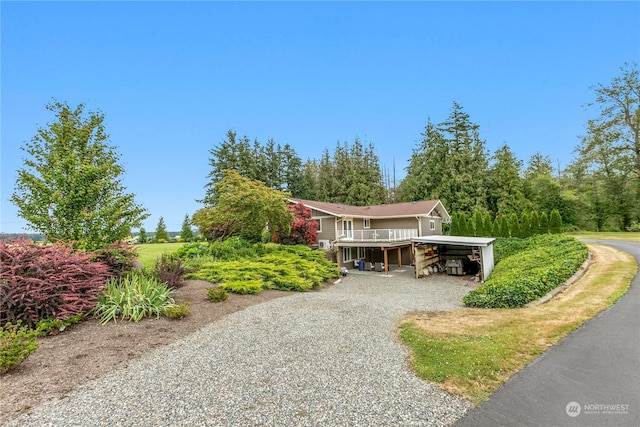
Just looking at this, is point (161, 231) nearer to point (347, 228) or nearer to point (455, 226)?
point (347, 228)

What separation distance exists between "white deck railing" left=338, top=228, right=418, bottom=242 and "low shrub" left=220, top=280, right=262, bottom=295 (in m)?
10.3

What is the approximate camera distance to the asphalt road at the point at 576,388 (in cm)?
330

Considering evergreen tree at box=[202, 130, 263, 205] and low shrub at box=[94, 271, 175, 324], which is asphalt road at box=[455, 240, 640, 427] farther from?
evergreen tree at box=[202, 130, 263, 205]

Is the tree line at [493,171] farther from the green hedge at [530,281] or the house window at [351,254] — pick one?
the green hedge at [530,281]

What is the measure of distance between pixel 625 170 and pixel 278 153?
3890 cm

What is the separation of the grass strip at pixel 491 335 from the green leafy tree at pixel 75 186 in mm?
8431

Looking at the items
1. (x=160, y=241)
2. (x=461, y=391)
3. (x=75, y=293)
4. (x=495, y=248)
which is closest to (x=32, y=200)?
(x=75, y=293)

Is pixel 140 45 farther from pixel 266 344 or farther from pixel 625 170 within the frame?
pixel 625 170

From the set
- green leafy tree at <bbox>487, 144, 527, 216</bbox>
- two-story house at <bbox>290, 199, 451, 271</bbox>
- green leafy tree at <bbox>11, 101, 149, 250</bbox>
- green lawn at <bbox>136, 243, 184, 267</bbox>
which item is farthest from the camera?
green leafy tree at <bbox>487, 144, 527, 216</bbox>

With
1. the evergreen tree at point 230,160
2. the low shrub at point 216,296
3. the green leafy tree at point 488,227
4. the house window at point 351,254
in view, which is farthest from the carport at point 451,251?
the evergreen tree at point 230,160

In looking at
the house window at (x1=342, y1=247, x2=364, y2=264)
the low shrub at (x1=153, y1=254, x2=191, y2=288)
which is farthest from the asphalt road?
the house window at (x1=342, y1=247, x2=364, y2=264)

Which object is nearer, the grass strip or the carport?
the grass strip

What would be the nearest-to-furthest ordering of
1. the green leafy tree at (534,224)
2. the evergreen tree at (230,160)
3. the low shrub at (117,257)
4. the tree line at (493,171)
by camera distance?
the low shrub at (117,257)
the green leafy tree at (534,224)
the tree line at (493,171)
the evergreen tree at (230,160)

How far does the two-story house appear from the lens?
1875cm
